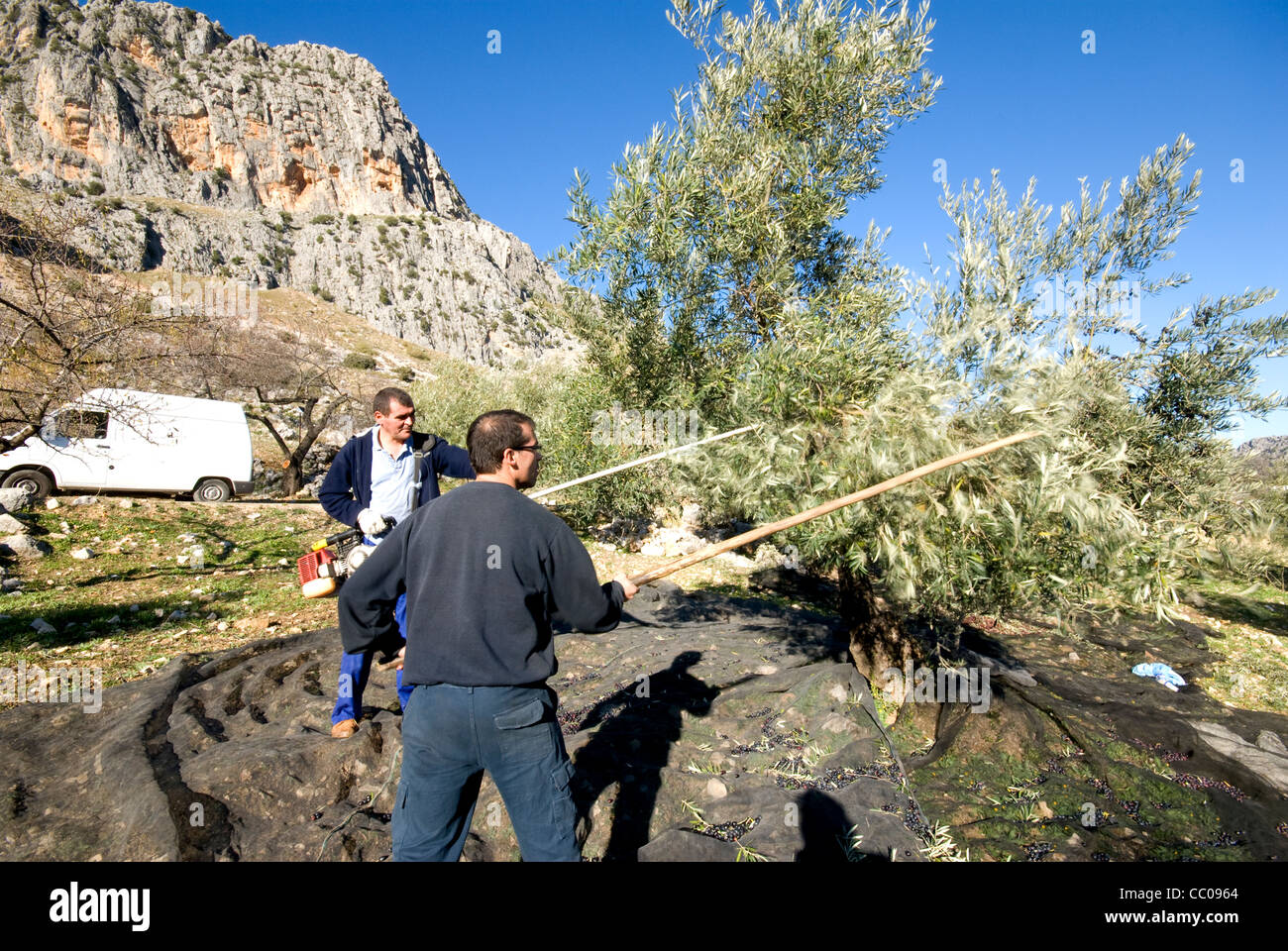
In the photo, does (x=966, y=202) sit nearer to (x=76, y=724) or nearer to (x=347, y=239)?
(x=76, y=724)

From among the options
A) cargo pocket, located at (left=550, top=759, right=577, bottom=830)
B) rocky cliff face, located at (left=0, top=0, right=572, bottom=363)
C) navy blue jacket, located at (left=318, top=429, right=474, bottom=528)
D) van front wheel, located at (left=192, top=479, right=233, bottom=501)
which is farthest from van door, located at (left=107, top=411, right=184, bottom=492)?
rocky cliff face, located at (left=0, top=0, right=572, bottom=363)

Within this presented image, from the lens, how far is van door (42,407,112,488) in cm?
1404

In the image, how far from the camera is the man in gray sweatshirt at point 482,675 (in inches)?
106

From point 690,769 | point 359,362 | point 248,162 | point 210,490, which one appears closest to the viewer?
point 690,769

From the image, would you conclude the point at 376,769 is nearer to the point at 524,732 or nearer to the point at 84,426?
the point at 524,732

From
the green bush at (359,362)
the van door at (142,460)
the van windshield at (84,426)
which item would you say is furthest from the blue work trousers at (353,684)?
the green bush at (359,362)

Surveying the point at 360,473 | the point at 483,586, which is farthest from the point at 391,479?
the point at 483,586

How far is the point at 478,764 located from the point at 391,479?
9.95ft

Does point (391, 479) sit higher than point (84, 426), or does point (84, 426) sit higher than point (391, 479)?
point (84, 426)

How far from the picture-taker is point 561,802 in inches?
108

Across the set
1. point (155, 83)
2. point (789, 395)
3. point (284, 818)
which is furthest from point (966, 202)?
point (155, 83)

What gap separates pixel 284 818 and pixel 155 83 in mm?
111140

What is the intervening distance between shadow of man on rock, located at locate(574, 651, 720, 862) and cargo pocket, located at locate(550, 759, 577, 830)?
2.09 feet

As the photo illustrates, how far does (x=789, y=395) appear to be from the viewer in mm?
5059
